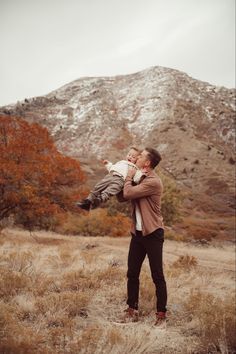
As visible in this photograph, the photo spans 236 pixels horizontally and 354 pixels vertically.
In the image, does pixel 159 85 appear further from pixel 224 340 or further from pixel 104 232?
pixel 224 340

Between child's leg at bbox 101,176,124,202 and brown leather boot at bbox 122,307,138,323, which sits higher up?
child's leg at bbox 101,176,124,202

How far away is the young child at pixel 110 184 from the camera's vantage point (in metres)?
5.00

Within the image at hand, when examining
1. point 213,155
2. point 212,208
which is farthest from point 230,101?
point 212,208

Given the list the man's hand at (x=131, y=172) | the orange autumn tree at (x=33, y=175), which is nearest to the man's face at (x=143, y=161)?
the man's hand at (x=131, y=172)

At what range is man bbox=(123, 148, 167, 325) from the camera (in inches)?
212

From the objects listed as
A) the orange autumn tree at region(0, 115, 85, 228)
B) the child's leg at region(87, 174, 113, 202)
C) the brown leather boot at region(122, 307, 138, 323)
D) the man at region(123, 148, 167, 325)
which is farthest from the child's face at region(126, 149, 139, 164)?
the orange autumn tree at region(0, 115, 85, 228)

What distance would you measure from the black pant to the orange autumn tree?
12.7 metres

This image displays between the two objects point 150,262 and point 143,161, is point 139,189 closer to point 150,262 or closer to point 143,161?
point 143,161

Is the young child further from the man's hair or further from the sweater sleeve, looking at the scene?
the man's hair

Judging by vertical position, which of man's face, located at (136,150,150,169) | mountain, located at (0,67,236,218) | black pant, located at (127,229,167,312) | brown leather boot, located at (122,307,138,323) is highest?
mountain, located at (0,67,236,218)

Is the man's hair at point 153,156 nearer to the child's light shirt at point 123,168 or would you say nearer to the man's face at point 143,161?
the man's face at point 143,161

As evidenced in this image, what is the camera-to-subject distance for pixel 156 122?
96438 millimetres

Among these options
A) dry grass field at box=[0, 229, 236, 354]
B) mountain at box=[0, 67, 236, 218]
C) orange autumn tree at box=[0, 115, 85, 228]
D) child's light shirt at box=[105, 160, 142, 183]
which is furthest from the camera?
mountain at box=[0, 67, 236, 218]

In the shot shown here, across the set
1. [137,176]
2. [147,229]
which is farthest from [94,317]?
[137,176]
